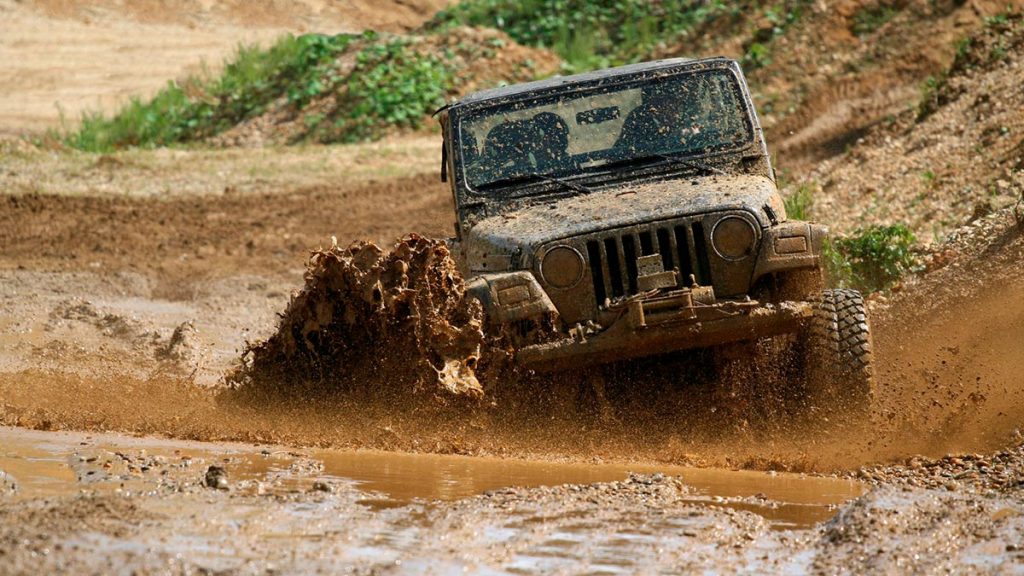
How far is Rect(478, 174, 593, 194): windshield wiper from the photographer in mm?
7574

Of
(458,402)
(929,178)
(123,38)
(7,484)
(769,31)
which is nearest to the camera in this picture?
(7,484)

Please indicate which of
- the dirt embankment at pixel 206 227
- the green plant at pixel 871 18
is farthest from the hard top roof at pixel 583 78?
the green plant at pixel 871 18

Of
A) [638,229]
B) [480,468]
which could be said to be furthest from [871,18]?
[480,468]

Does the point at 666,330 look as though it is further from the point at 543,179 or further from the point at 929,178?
the point at 929,178

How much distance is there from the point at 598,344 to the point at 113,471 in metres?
2.06

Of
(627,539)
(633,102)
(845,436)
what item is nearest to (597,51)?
(633,102)

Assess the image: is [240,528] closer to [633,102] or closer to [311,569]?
[311,569]

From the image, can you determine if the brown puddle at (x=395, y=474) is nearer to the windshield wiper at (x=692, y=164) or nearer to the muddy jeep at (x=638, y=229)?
the muddy jeep at (x=638, y=229)

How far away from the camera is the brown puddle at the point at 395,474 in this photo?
5211 millimetres

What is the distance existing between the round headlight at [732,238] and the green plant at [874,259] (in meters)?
3.86

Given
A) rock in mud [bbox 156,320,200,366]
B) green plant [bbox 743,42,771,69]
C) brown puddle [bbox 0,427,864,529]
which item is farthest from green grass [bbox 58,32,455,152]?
brown puddle [bbox 0,427,864,529]

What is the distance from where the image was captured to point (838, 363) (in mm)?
6762

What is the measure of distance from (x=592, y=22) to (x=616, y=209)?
17.0 metres

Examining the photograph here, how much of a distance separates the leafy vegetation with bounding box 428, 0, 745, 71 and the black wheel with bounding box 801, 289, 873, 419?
15070 millimetres
